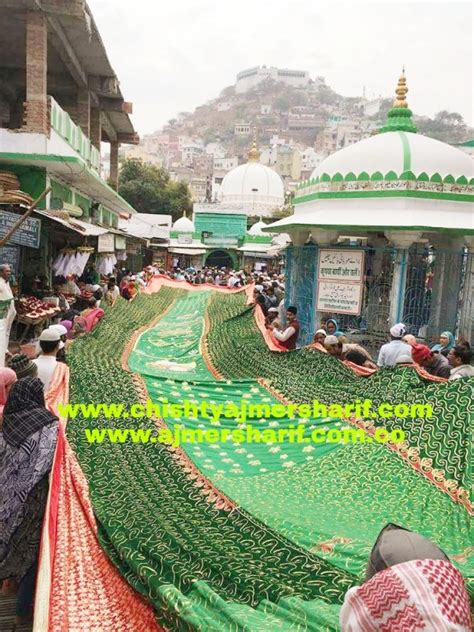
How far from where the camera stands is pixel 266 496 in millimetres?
4484

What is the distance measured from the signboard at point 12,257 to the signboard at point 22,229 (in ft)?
3.20

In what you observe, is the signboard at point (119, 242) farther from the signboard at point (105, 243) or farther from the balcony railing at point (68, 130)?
the signboard at point (105, 243)

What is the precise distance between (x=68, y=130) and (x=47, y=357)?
11958 millimetres

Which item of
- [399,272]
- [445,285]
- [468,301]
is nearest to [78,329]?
[399,272]

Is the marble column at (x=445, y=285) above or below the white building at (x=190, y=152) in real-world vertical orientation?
below

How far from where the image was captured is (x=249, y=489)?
15.1 feet

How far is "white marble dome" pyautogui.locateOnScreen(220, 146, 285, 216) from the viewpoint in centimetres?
5219

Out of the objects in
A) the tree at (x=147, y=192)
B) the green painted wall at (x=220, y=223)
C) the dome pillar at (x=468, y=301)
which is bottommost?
the dome pillar at (x=468, y=301)

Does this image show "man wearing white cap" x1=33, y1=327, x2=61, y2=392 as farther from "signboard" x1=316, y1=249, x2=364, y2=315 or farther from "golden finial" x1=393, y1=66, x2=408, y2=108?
"golden finial" x1=393, y1=66, x2=408, y2=108

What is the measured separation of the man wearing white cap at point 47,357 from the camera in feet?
18.4

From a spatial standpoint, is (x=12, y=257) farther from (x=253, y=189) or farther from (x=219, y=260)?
(x=253, y=189)

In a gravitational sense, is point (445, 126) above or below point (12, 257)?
above

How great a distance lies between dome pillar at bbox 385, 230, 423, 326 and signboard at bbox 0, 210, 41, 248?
616 centimetres

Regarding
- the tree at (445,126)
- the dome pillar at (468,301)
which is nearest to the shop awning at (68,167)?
the dome pillar at (468,301)
